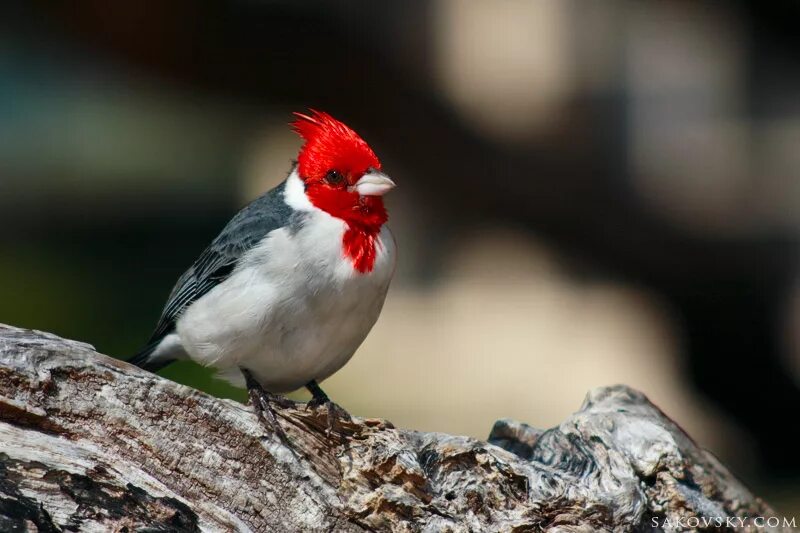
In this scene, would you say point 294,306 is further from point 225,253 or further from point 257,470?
point 257,470

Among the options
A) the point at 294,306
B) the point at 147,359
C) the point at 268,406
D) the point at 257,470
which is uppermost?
the point at 294,306

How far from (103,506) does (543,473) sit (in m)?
Answer: 1.26

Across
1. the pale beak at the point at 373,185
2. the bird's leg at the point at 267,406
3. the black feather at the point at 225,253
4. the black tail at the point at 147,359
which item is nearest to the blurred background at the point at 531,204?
the black tail at the point at 147,359

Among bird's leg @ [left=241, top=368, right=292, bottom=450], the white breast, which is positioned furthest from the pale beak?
bird's leg @ [left=241, top=368, right=292, bottom=450]

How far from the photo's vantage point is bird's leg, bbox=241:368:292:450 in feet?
10.3

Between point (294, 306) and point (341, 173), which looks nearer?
point (294, 306)

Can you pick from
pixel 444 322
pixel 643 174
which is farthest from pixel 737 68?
pixel 444 322

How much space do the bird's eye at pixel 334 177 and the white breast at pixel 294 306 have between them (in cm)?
12

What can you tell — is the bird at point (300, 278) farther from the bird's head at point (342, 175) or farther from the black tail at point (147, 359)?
the black tail at point (147, 359)

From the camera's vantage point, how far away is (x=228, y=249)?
12.8 ft

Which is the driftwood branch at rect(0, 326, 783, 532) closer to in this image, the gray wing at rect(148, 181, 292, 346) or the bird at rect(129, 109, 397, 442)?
the bird at rect(129, 109, 397, 442)

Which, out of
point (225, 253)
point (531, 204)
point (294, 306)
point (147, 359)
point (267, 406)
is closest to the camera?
point (267, 406)

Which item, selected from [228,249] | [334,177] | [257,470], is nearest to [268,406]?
[257,470]

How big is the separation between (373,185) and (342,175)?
12 centimetres
